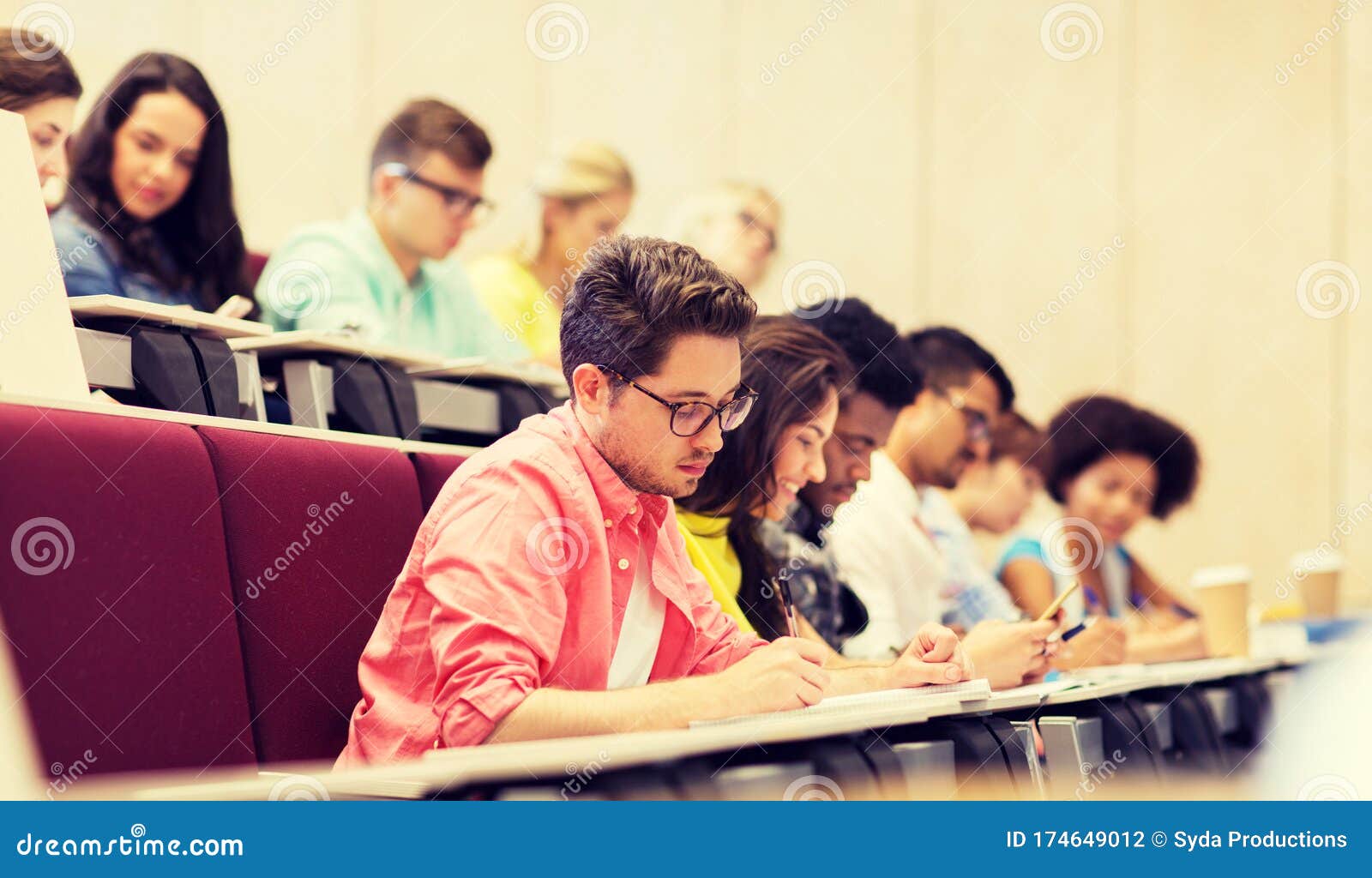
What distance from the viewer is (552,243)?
3600 mm

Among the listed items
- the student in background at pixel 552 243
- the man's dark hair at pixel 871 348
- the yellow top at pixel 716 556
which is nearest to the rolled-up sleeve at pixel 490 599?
the yellow top at pixel 716 556

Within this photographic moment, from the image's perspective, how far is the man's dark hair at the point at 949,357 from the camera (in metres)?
3.21

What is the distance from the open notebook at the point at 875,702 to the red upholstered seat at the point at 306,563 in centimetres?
53

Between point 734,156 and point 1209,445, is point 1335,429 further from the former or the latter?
point 734,156

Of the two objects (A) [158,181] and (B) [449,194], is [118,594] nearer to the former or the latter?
(A) [158,181]

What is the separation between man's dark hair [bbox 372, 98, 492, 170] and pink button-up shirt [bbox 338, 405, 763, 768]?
138cm

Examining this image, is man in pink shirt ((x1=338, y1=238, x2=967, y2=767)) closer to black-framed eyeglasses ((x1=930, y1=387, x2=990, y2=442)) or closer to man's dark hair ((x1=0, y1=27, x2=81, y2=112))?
man's dark hair ((x1=0, y1=27, x2=81, y2=112))

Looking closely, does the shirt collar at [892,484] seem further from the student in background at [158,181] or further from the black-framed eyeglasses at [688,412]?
the student in background at [158,181]

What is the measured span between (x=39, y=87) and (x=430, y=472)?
3.37 ft

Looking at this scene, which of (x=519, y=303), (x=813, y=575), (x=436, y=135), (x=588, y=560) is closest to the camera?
(x=588, y=560)

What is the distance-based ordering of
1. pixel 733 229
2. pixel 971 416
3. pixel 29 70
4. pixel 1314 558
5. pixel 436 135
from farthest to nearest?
pixel 1314 558, pixel 733 229, pixel 971 416, pixel 436 135, pixel 29 70

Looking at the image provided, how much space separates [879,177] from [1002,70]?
72 centimetres

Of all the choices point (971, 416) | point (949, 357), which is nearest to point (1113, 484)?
point (971, 416)
